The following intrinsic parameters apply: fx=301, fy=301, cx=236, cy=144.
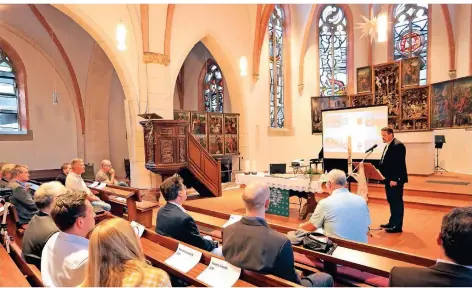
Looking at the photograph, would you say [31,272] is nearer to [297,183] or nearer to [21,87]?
[297,183]

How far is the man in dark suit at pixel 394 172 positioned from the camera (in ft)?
13.8

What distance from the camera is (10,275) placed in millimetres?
2053

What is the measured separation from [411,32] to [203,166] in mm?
9043

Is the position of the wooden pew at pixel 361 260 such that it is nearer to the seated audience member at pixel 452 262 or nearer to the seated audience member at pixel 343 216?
the seated audience member at pixel 343 216

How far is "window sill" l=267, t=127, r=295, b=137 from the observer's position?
35.8 feet

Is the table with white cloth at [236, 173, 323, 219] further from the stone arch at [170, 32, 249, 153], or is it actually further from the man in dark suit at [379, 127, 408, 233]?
the stone arch at [170, 32, 249, 153]

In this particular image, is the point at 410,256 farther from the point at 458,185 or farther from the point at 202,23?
the point at 202,23

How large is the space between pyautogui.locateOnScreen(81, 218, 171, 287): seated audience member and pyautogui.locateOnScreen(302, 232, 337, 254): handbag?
53.9 inches

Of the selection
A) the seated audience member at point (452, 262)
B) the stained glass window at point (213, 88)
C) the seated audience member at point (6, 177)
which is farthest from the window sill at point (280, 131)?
A: the seated audience member at point (452, 262)

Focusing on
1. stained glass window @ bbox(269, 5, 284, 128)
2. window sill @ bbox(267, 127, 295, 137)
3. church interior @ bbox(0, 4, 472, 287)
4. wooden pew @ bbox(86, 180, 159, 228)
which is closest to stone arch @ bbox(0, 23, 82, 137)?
church interior @ bbox(0, 4, 472, 287)

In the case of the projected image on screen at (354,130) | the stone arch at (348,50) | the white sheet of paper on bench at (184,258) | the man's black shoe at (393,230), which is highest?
the stone arch at (348,50)

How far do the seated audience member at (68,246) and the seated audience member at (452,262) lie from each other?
5.35 ft

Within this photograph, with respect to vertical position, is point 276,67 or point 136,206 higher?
point 276,67

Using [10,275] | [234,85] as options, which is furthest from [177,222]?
[234,85]
